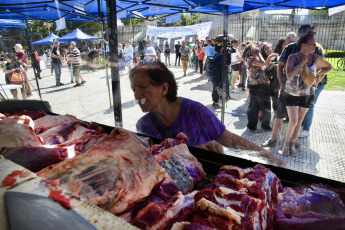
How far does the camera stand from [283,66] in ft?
10.7

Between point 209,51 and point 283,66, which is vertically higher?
point 209,51

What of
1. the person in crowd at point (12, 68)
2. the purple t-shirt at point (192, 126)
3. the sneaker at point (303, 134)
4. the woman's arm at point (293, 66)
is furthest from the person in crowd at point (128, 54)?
the sneaker at point (303, 134)

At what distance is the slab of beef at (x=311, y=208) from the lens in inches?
33.6

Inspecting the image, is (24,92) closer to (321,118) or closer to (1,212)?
(1,212)

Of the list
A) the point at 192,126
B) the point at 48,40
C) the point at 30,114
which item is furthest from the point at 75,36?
the point at 192,126

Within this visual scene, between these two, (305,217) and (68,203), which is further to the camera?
(305,217)

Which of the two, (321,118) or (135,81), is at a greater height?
(135,81)

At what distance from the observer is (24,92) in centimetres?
349

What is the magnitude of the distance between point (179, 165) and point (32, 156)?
72 centimetres

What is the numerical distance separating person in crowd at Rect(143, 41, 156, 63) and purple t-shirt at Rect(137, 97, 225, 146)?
0.42 metres

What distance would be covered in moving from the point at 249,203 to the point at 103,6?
2485 millimetres

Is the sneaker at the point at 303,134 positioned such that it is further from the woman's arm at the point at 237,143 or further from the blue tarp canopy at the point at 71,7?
the woman's arm at the point at 237,143

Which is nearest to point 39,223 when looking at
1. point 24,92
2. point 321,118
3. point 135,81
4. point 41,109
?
point 135,81

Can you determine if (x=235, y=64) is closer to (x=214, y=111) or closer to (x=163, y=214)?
(x=214, y=111)
